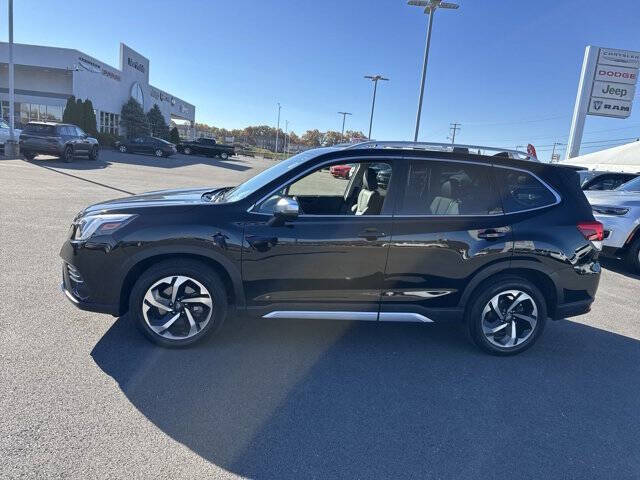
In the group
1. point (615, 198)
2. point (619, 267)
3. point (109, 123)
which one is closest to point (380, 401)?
point (615, 198)

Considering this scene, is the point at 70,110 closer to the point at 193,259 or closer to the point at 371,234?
the point at 193,259

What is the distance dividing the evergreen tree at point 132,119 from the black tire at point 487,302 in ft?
138

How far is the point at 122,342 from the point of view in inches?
149

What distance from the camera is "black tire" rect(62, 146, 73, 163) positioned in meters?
18.9

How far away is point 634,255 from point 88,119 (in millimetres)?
33912

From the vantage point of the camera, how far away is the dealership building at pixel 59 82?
3219cm

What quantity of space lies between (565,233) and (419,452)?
8.13 feet

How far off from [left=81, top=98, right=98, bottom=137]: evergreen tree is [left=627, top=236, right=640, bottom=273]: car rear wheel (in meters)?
33.2

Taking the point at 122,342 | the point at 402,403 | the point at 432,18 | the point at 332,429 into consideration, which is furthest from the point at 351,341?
the point at 432,18

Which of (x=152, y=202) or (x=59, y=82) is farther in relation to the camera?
(x=59, y=82)

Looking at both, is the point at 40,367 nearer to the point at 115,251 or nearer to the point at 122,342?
the point at 122,342

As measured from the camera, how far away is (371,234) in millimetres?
3730

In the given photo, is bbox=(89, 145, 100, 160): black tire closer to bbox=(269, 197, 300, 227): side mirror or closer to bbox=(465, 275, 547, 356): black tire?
bbox=(269, 197, 300, 227): side mirror

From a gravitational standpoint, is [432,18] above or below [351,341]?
above
